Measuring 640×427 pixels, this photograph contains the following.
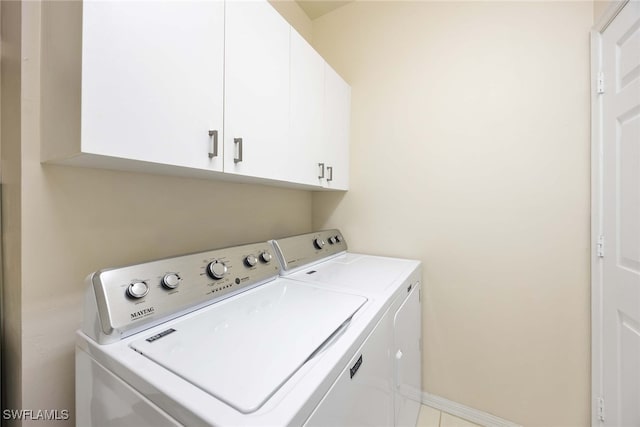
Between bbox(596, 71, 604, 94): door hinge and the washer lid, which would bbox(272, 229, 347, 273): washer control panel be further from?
bbox(596, 71, 604, 94): door hinge

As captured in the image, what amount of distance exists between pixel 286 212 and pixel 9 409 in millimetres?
1443

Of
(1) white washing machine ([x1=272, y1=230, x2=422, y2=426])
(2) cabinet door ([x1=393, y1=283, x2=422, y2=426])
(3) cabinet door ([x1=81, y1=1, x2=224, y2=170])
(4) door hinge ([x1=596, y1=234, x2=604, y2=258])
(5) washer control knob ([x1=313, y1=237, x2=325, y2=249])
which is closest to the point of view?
(3) cabinet door ([x1=81, y1=1, x2=224, y2=170])

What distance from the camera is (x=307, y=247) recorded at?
1.54m

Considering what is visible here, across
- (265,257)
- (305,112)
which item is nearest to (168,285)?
(265,257)

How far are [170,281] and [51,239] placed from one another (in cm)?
39

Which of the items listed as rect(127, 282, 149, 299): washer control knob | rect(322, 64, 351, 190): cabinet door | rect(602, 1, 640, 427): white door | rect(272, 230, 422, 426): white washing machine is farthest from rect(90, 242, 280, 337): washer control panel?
rect(602, 1, 640, 427): white door

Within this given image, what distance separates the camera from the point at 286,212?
1.88 meters

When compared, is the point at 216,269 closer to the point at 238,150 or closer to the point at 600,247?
the point at 238,150

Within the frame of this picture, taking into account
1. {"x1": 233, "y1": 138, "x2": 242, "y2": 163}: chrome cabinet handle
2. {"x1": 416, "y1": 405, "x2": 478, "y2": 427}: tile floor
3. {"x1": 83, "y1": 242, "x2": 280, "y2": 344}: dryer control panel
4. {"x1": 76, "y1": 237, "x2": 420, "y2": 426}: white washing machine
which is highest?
{"x1": 233, "y1": 138, "x2": 242, "y2": 163}: chrome cabinet handle

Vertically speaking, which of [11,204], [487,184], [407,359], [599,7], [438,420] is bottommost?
[438,420]

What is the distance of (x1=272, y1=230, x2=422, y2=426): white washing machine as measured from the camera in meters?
1.00

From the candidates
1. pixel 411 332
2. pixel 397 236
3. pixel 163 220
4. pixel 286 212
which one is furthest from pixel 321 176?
pixel 411 332

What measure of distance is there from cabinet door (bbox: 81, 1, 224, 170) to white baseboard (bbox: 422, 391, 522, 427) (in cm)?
195

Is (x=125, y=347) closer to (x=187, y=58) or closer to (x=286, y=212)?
(x=187, y=58)
